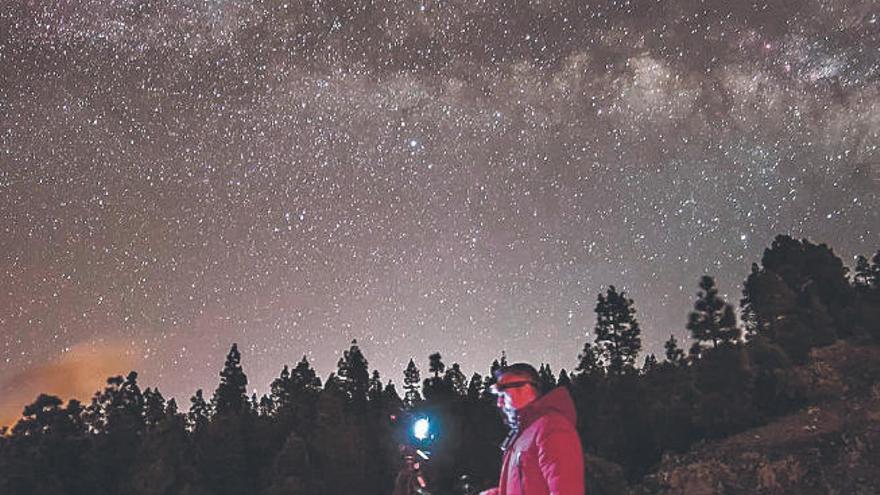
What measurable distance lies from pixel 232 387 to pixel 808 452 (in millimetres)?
47258

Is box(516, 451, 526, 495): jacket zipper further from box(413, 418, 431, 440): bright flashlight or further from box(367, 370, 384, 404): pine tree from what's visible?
box(367, 370, 384, 404): pine tree

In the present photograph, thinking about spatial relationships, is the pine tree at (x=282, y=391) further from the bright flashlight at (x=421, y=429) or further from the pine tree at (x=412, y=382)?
the bright flashlight at (x=421, y=429)

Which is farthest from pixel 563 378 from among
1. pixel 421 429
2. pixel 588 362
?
pixel 421 429

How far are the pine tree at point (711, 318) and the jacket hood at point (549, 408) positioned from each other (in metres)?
42.9

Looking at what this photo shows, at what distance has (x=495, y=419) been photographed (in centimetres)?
5028

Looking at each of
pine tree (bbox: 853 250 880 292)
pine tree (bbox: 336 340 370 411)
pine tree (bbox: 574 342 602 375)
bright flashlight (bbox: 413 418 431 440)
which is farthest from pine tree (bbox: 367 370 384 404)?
bright flashlight (bbox: 413 418 431 440)

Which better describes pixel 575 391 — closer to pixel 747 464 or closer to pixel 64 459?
pixel 747 464

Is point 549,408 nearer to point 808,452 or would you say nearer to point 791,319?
point 808,452

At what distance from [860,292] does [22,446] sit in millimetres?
52470

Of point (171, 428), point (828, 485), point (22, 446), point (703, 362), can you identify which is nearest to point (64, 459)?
point (22, 446)

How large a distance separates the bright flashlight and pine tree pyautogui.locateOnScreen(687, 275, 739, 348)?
4205cm

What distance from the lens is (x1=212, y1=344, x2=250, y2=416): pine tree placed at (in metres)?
60.7

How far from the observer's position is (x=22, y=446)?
42906mm

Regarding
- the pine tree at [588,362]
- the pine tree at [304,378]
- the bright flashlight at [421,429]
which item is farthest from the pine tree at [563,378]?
the bright flashlight at [421,429]
